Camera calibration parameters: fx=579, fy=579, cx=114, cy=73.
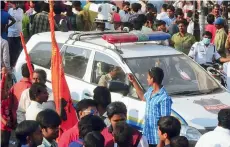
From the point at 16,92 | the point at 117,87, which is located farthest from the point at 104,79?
the point at 16,92

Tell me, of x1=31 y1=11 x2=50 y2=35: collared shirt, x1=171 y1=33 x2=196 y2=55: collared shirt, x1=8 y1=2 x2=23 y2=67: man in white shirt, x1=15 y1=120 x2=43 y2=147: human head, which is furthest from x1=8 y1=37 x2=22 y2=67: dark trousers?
x1=15 y1=120 x2=43 y2=147: human head

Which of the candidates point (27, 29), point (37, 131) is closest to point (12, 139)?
point (37, 131)

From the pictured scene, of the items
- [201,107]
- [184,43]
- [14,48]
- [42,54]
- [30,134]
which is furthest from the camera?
[14,48]

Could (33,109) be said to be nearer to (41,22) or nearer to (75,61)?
(75,61)

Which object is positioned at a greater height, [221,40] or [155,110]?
[155,110]

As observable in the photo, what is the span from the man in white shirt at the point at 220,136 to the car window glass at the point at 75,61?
3.21 meters

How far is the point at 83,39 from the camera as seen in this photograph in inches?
345

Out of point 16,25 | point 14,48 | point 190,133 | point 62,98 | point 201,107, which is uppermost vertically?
point 62,98

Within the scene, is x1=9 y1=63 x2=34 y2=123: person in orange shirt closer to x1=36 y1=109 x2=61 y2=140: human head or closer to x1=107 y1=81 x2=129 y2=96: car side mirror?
x1=107 y1=81 x2=129 y2=96: car side mirror

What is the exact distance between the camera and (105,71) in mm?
7992

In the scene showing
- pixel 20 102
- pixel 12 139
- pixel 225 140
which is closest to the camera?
pixel 225 140

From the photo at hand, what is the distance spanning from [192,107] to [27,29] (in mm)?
7989

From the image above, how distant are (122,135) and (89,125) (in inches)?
11.9

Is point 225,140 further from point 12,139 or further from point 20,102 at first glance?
point 12,139
